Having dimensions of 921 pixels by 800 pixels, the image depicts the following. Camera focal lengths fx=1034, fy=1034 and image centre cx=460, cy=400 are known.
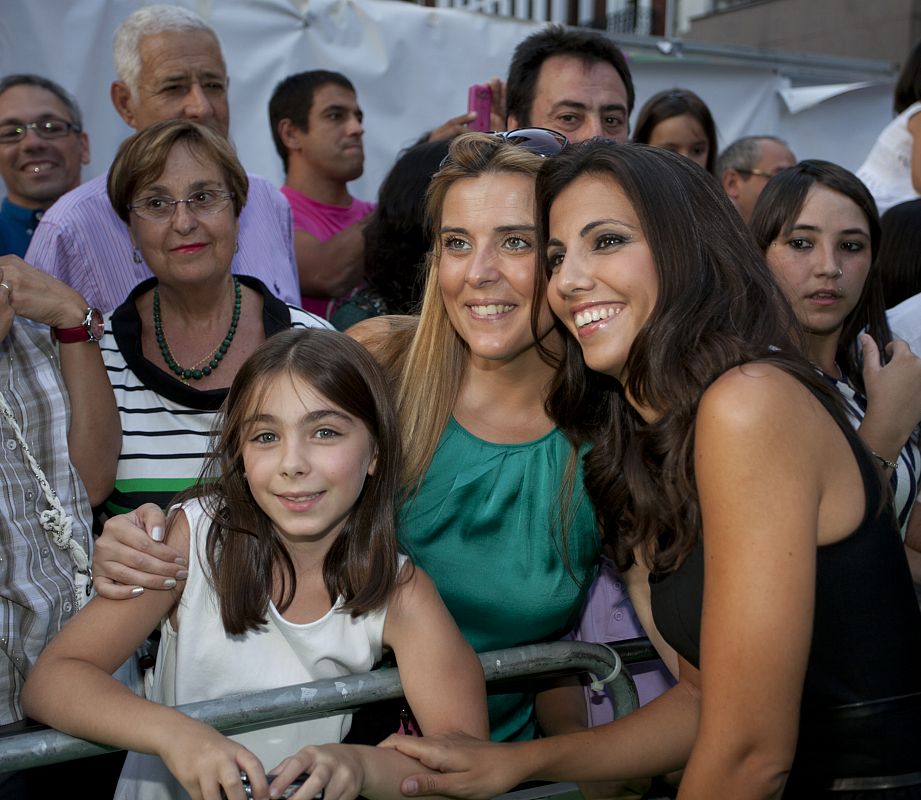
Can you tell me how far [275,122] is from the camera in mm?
5160

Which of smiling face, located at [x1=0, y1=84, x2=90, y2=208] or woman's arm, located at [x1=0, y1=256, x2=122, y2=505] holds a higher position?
smiling face, located at [x1=0, y1=84, x2=90, y2=208]

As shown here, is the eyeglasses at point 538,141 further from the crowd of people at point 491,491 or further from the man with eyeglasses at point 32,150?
the man with eyeglasses at point 32,150

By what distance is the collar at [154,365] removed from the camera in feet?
9.27

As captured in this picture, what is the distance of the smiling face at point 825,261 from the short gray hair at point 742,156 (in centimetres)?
268

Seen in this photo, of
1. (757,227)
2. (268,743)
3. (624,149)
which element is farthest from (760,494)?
(757,227)

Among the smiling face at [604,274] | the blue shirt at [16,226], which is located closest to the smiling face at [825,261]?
the smiling face at [604,274]

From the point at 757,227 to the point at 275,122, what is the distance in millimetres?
2702

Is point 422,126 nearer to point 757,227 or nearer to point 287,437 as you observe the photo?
point 757,227

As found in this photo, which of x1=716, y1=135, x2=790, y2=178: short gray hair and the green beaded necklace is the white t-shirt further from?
the green beaded necklace

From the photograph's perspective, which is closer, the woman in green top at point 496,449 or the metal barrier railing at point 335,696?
the metal barrier railing at point 335,696

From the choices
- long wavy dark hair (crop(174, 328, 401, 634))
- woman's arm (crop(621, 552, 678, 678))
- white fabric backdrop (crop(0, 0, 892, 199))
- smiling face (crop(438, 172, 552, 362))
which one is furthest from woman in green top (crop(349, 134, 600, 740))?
white fabric backdrop (crop(0, 0, 892, 199))

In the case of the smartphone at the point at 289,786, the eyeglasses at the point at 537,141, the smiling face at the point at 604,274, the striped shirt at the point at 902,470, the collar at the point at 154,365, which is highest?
the eyeglasses at the point at 537,141

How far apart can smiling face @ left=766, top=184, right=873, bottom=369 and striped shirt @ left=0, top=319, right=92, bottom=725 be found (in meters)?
2.18

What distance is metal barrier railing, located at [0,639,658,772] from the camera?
176 cm
